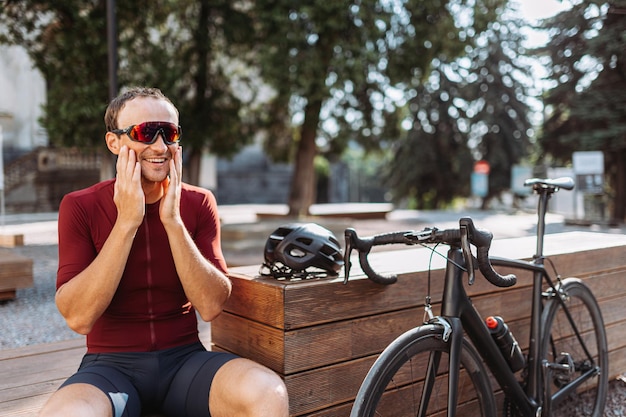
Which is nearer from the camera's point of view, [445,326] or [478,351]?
[445,326]

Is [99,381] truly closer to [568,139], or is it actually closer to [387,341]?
[387,341]

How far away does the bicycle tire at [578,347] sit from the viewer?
3.32 metres

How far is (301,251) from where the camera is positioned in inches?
102

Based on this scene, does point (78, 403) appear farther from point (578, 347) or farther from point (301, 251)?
point (578, 347)

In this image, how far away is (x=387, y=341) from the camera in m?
2.74

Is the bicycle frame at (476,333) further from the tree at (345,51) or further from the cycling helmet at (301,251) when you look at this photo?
the tree at (345,51)

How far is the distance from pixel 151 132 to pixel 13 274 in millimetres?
4876

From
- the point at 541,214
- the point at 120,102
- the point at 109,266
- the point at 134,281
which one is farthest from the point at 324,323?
the point at 541,214

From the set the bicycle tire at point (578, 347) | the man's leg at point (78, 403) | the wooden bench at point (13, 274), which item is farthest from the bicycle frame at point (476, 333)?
the wooden bench at point (13, 274)

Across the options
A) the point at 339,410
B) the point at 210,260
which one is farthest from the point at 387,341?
the point at 210,260

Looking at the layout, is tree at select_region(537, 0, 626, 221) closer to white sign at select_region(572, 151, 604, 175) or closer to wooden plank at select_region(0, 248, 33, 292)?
white sign at select_region(572, 151, 604, 175)

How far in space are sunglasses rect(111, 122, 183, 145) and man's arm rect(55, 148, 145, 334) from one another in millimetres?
91

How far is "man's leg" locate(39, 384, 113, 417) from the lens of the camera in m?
1.91

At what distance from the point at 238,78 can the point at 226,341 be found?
14.5 metres
